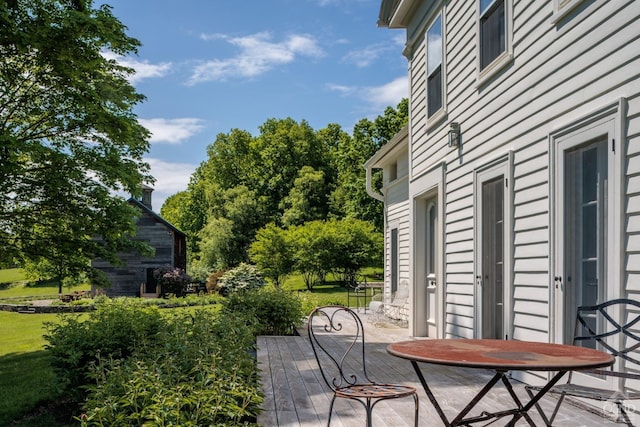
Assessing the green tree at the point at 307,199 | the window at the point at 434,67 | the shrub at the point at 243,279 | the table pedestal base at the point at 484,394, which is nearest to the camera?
the table pedestal base at the point at 484,394

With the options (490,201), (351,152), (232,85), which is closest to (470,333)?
(490,201)

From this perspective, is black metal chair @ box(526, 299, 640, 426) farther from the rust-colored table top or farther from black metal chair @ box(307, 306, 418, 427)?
black metal chair @ box(307, 306, 418, 427)

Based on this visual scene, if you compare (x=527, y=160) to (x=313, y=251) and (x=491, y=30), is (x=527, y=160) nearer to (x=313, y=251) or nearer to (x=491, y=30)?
(x=491, y=30)

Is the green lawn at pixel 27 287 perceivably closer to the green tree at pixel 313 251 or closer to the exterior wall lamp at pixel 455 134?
the green tree at pixel 313 251

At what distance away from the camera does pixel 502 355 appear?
2.88 meters

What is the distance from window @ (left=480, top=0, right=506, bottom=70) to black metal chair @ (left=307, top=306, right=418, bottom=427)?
10.5ft

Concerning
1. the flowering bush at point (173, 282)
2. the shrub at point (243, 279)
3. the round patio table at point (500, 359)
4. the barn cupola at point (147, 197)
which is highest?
the barn cupola at point (147, 197)

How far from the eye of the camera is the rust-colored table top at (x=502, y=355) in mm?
2553

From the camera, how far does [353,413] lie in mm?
4551

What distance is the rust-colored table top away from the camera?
2.55m

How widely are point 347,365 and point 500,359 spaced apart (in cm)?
423

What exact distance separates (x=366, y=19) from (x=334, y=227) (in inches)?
428

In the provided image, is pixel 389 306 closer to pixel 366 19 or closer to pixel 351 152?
pixel 366 19

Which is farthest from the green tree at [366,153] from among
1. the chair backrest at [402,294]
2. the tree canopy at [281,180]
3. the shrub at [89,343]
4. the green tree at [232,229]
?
the shrub at [89,343]
